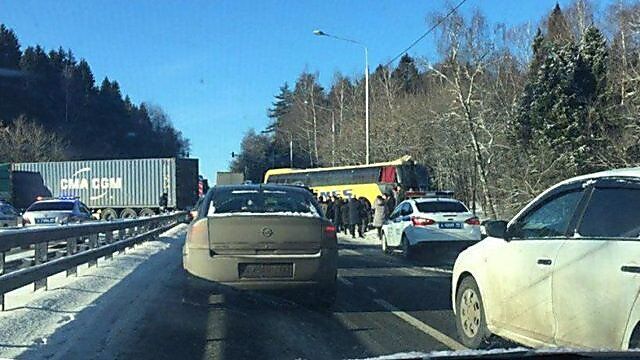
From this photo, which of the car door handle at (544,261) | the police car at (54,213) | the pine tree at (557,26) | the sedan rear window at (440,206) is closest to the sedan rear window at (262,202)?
the car door handle at (544,261)

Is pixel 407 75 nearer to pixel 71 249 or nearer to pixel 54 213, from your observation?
pixel 54 213

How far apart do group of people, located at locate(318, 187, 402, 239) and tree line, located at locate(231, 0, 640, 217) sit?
32.5 feet

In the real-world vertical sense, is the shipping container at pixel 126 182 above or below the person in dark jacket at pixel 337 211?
above

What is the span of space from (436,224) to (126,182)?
29029mm

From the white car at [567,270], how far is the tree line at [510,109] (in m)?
27.3

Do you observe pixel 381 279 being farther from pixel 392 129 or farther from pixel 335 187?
pixel 392 129

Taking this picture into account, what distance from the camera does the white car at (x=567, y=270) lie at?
191 inches

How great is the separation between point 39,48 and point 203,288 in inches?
3261

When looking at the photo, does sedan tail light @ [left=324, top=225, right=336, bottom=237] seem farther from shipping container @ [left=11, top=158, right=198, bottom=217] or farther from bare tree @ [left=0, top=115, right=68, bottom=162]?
bare tree @ [left=0, top=115, right=68, bottom=162]

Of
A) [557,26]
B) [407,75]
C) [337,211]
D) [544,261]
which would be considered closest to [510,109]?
[557,26]

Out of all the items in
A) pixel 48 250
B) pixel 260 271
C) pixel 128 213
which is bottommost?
pixel 260 271

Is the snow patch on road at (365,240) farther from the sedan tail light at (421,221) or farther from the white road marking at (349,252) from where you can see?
the sedan tail light at (421,221)

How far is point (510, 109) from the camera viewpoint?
48.1 m

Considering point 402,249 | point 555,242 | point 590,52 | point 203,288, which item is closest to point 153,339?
point 203,288
